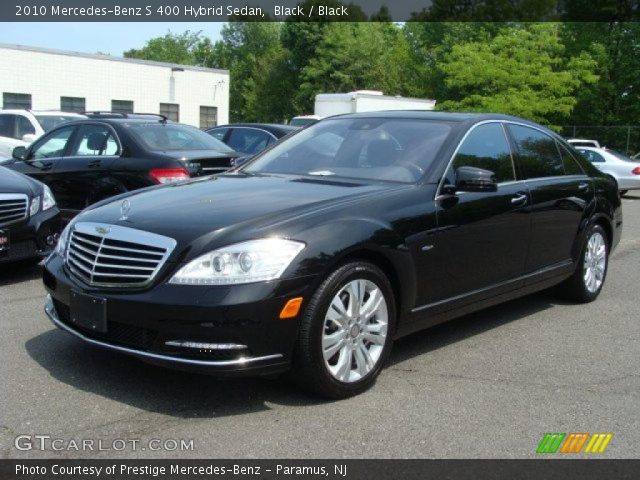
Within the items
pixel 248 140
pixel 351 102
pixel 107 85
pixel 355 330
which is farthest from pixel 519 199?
pixel 107 85

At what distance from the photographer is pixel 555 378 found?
4512 mm

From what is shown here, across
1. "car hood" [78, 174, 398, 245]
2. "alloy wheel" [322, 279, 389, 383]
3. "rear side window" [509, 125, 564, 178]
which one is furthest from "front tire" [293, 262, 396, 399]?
"rear side window" [509, 125, 564, 178]

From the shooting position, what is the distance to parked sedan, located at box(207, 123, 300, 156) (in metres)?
12.2

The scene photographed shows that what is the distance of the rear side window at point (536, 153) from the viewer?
5.68m

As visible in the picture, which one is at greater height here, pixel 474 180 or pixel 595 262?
pixel 474 180

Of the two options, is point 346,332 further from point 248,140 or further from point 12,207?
point 248,140

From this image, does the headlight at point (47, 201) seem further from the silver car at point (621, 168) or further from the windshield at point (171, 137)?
the silver car at point (621, 168)

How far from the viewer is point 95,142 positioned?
8.76 metres

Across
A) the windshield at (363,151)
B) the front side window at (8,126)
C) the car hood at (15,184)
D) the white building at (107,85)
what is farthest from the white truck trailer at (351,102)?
the windshield at (363,151)

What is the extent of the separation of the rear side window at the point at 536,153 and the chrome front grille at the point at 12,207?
4.38 metres

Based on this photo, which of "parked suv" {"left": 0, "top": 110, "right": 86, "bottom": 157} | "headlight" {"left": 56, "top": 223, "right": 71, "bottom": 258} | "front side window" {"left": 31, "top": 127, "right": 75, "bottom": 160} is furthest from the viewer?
"parked suv" {"left": 0, "top": 110, "right": 86, "bottom": 157}

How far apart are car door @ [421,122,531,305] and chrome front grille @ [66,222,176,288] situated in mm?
1621

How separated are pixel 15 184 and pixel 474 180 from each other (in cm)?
454
